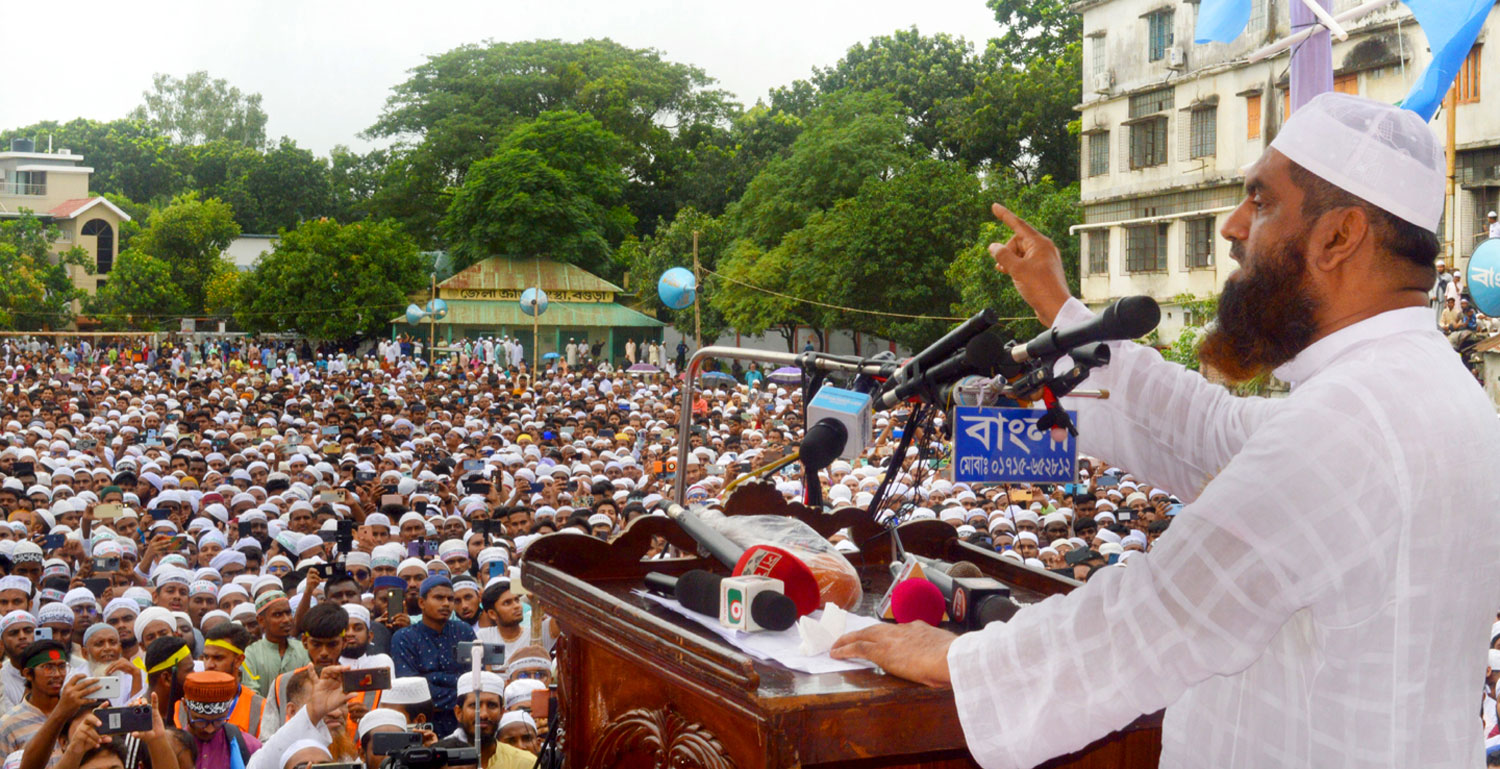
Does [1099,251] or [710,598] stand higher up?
[1099,251]

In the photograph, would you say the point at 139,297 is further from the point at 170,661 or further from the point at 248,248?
the point at 170,661

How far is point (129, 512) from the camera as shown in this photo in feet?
34.9

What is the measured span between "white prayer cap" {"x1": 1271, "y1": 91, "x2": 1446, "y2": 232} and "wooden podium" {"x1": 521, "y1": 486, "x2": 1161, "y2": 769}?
74 centimetres

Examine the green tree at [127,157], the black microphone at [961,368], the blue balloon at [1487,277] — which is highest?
the green tree at [127,157]

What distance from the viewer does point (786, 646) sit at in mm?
1728

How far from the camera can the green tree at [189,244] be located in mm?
47719

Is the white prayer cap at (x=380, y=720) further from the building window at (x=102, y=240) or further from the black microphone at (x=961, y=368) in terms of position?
the building window at (x=102, y=240)

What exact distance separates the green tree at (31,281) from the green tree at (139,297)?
1.17 m

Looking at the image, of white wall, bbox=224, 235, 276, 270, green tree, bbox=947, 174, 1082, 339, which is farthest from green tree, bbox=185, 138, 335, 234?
green tree, bbox=947, 174, 1082, 339

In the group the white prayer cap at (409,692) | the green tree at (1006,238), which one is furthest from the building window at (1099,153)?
the white prayer cap at (409,692)

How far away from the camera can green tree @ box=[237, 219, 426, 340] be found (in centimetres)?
3984

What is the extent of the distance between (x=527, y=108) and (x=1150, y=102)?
97.5 ft

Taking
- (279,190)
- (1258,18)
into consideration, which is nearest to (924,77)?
(1258,18)

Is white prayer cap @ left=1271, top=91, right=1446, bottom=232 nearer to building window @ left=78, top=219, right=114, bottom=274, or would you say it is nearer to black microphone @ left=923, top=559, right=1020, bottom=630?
black microphone @ left=923, top=559, right=1020, bottom=630
